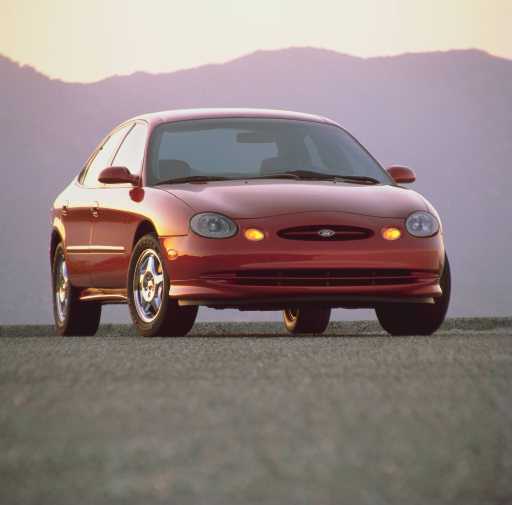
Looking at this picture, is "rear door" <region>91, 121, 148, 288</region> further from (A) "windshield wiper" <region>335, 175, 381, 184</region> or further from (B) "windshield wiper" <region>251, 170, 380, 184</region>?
(A) "windshield wiper" <region>335, 175, 381, 184</region>

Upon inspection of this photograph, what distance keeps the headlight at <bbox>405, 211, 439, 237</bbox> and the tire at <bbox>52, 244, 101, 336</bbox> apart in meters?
2.82

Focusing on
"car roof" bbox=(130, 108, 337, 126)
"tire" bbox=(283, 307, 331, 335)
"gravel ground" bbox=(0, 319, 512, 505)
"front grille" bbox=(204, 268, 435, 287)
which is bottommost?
"tire" bbox=(283, 307, 331, 335)

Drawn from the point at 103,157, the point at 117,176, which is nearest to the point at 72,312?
the point at 103,157

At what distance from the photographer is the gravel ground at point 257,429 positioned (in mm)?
3945

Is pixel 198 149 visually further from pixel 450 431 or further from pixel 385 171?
pixel 450 431

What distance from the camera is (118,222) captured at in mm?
10844

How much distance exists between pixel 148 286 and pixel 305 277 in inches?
42.5

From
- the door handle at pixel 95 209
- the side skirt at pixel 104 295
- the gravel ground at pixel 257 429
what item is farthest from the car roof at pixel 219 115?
the gravel ground at pixel 257 429

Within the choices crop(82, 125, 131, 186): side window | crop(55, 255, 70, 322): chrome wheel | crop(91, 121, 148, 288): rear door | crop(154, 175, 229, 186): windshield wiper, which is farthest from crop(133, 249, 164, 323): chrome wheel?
crop(55, 255, 70, 322): chrome wheel

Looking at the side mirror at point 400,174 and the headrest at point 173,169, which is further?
the side mirror at point 400,174

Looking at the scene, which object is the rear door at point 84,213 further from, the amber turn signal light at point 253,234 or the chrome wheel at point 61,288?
the amber turn signal light at point 253,234

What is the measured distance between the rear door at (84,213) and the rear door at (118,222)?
0.13 m

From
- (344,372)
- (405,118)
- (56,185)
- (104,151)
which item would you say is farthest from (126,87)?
(344,372)

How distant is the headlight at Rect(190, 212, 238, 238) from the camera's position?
387 inches
